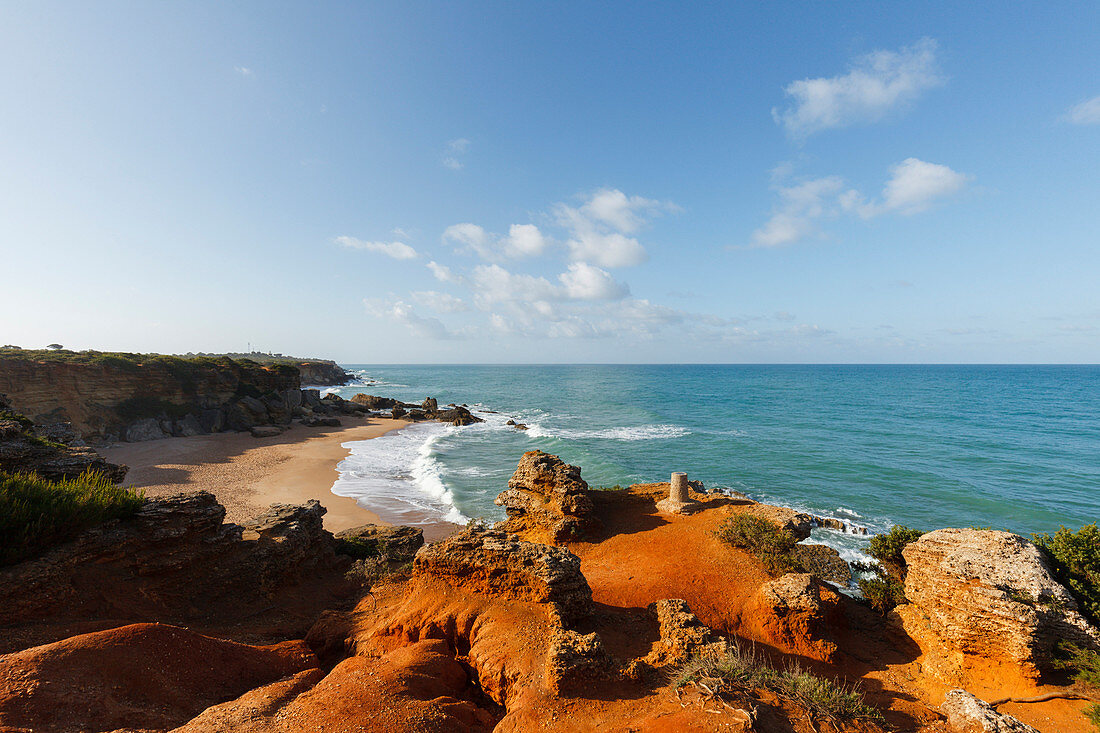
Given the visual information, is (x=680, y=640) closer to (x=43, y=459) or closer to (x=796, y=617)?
(x=796, y=617)

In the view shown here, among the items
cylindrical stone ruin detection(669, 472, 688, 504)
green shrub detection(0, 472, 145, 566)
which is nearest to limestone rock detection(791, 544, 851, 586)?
cylindrical stone ruin detection(669, 472, 688, 504)

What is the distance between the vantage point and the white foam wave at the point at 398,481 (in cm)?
1959

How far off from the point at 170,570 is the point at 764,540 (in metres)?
14.6

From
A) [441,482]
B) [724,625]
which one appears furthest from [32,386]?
[724,625]

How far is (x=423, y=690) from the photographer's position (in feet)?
19.4

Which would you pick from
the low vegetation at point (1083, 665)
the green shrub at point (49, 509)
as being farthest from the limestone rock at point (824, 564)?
the green shrub at point (49, 509)

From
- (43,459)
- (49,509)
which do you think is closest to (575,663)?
(49,509)

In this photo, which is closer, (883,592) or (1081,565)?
(1081,565)

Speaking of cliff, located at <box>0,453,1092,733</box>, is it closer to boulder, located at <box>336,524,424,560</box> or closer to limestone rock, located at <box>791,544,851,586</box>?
limestone rock, located at <box>791,544,851,586</box>

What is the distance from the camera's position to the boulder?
1290cm

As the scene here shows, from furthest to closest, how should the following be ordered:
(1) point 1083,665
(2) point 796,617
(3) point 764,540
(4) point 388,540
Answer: (4) point 388,540, (3) point 764,540, (2) point 796,617, (1) point 1083,665

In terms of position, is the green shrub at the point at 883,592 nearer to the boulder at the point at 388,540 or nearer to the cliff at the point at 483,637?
the cliff at the point at 483,637

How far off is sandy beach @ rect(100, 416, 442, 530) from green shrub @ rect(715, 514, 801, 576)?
1123cm

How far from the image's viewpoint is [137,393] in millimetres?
34281
